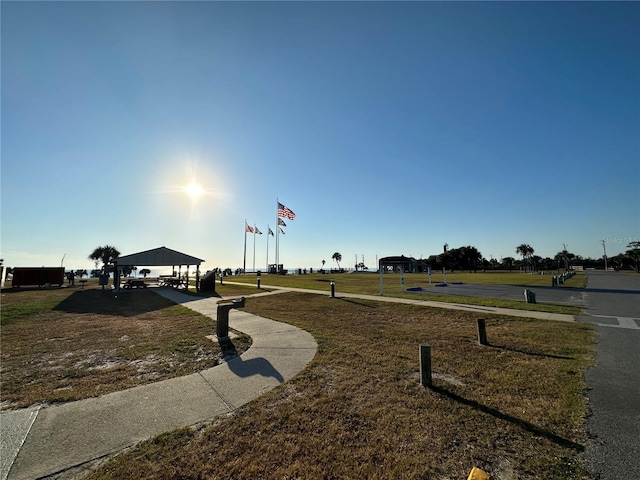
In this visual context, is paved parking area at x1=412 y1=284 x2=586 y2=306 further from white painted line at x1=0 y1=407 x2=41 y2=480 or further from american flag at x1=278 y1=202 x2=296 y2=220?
american flag at x1=278 y1=202 x2=296 y2=220

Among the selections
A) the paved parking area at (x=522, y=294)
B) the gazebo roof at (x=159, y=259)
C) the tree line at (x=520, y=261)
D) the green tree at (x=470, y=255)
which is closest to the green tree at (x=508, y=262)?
the tree line at (x=520, y=261)

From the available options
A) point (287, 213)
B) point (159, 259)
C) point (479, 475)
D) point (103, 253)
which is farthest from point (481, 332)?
point (103, 253)

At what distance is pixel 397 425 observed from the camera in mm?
3818

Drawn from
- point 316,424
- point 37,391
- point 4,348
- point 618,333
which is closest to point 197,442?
point 316,424

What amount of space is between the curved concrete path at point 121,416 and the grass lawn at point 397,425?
0.32m

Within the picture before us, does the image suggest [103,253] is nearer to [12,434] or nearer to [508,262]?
[12,434]

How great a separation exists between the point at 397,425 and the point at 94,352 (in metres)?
7.47

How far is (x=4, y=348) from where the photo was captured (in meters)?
7.40

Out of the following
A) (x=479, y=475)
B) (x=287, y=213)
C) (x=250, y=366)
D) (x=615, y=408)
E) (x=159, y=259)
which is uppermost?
(x=287, y=213)

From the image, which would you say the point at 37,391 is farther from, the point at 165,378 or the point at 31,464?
the point at 31,464

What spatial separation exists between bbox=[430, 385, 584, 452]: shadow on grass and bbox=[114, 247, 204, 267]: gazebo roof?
2431 cm

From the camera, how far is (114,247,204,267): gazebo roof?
76.7ft

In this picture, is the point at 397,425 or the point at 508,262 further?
the point at 508,262

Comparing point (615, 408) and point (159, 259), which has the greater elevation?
point (159, 259)
